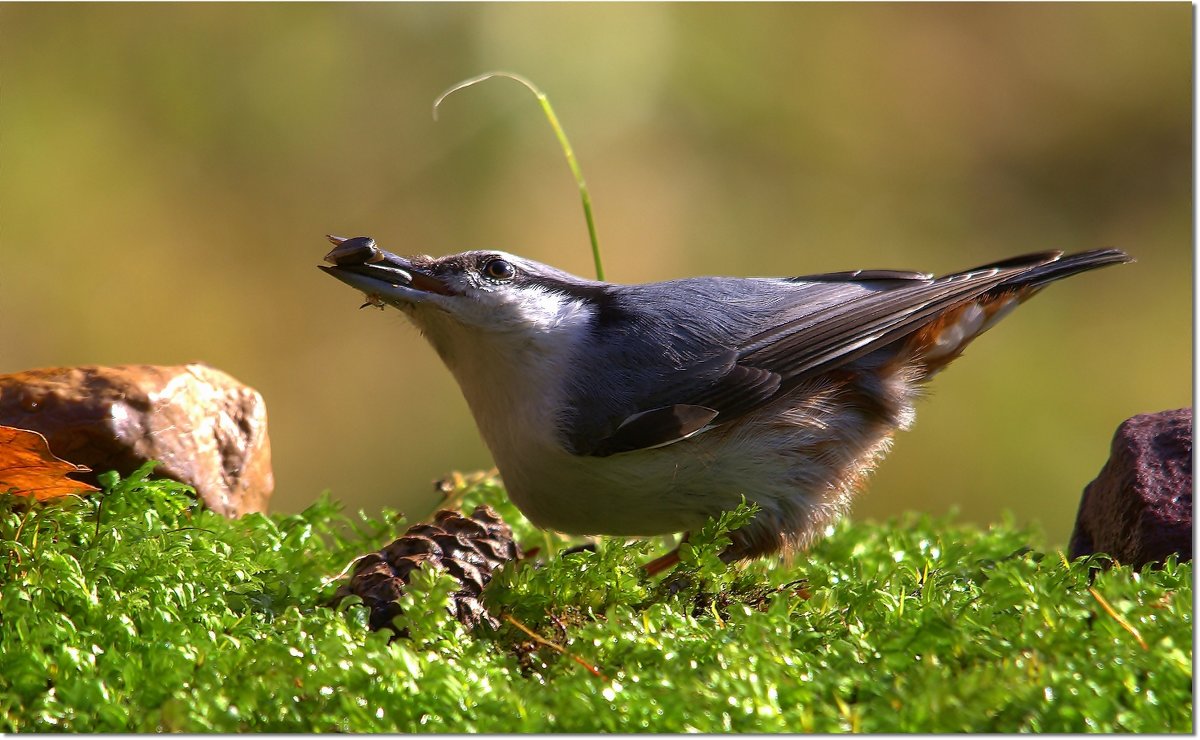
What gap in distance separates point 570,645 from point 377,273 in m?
1.12

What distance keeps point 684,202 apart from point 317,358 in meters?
2.55

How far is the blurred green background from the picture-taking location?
5871 mm

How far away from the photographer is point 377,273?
2.52 metres

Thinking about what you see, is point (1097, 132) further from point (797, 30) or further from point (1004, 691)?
point (1004, 691)

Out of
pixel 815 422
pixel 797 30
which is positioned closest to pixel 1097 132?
pixel 797 30

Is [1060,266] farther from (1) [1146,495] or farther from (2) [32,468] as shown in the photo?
(2) [32,468]

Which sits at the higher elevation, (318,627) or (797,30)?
(797,30)

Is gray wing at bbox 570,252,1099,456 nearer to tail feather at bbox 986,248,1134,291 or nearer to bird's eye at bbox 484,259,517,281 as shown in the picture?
tail feather at bbox 986,248,1134,291

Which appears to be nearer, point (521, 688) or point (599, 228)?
point (521, 688)

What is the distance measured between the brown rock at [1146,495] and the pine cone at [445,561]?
1434mm

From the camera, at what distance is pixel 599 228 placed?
647cm

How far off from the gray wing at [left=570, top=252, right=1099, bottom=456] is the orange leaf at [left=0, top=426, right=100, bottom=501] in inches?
45.0

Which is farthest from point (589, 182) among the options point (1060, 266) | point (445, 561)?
point (445, 561)

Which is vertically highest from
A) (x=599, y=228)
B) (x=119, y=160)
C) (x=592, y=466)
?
(x=119, y=160)
